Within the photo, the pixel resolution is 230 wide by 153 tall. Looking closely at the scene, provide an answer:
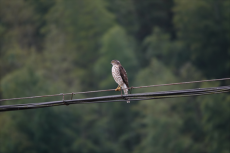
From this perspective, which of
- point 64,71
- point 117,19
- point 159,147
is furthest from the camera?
point 117,19

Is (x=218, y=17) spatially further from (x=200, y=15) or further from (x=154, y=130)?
(x=154, y=130)

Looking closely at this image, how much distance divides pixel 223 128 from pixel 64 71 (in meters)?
22.9

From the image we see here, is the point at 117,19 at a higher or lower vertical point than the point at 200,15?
higher

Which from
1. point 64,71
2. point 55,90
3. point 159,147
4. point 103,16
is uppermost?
point 103,16

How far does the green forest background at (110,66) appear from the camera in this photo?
4094cm

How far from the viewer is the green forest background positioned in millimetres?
40938

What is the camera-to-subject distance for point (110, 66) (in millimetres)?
52188

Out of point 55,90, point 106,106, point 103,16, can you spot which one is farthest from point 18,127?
point 103,16

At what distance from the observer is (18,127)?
41.5 m

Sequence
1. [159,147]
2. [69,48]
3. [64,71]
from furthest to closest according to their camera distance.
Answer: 1. [69,48]
2. [64,71]
3. [159,147]

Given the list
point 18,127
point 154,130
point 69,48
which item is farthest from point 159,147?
point 69,48

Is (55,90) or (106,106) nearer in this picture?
(55,90)

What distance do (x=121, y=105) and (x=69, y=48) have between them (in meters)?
16.6

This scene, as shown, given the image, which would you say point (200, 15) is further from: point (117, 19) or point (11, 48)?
point (11, 48)
